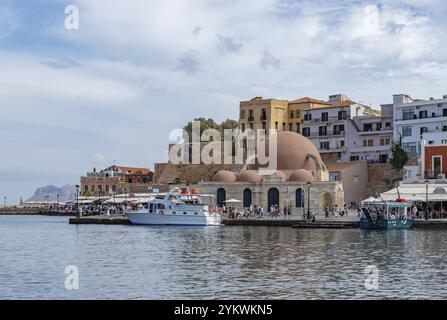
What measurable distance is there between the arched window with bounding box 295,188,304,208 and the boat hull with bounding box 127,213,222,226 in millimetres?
9983

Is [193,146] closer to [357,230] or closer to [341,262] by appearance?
[357,230]

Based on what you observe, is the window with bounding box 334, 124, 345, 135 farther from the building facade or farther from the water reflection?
the water reflection

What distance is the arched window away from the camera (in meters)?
64.8

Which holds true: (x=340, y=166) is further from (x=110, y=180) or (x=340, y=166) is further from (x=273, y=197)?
(x=110, y=180)

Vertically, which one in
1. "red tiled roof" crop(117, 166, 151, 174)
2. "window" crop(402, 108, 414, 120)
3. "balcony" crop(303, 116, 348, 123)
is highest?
Answer: "balcony" crop(303, 116, 348, 123)

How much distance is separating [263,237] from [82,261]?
15127 mm

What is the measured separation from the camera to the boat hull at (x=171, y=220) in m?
56.8

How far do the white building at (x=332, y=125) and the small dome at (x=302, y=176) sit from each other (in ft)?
51.8

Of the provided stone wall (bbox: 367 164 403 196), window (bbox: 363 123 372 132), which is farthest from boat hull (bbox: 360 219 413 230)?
window (bbox: 363 123 372 132)

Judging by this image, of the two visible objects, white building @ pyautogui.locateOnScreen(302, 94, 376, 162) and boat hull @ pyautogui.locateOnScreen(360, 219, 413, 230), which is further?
white building @ pyautogui.locateOnScreen(302, 94, 376, 162)

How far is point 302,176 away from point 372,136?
17.2 metres

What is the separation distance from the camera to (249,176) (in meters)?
67.7

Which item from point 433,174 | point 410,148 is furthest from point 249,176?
point 410,148
